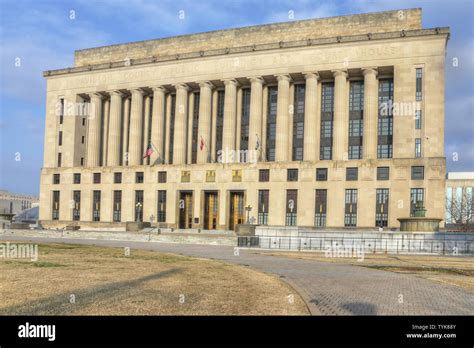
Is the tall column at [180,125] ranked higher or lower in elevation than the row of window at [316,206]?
higher

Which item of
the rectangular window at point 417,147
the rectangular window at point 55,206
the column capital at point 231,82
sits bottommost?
the rectangular window at point 55,206

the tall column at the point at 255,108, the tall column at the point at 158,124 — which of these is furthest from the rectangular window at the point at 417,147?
the tall column at the point at 158,124

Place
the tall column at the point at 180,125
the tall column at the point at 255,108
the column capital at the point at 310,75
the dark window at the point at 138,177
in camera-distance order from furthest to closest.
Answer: the dark window at the point at 138,177 → the tall column at the point at 180,125 → the tall column at the point at 255,108 → the column capital at the point at 310,75

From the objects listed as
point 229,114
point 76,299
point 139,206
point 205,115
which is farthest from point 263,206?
point 76,299

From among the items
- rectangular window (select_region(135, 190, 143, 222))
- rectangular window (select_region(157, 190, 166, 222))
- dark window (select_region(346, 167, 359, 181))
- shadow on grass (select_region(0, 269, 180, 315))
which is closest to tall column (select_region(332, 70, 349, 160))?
dark window (select_region(346, 167, 359, 181))

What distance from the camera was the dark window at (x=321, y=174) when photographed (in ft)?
220

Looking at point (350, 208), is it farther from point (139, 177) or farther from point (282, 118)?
point (139, 177)

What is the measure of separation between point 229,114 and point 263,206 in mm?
14357

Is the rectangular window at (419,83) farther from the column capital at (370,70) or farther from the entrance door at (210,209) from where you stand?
the entrance door at (210,209)

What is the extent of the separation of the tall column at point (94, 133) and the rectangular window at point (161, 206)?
13.8 meters

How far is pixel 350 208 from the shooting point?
6600cm

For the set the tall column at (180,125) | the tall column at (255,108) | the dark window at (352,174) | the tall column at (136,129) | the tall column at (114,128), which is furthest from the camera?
the tall column at (114,128)
